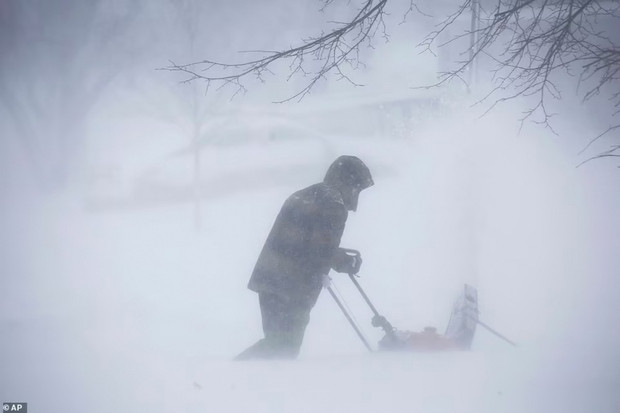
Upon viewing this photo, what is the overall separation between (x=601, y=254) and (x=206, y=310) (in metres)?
6.44

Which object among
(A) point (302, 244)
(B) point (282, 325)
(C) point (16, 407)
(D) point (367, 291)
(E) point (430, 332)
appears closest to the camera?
(C) point (16, 407)

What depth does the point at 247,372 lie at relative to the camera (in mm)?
2418

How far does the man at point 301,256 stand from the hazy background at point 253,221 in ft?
1.40

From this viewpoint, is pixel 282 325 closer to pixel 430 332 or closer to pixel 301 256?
pixel 301 256

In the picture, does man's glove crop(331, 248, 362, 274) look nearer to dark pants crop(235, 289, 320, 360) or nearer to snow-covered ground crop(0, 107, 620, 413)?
dark pants crop(235, 289, 320, 360)

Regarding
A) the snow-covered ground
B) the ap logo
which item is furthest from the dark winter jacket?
the ap logo

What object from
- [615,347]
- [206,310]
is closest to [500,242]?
[615,347]

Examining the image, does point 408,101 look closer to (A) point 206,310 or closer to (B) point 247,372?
(A) point 206,310

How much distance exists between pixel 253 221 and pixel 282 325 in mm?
5849

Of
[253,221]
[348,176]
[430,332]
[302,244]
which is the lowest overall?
[430,332]

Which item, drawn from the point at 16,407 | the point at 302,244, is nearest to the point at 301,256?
the point at 302,244

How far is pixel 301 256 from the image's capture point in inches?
114

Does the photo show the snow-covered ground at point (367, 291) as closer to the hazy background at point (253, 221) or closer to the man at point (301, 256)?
the hazy background at point (253, 221)

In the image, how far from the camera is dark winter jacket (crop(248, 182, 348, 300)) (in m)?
2.83
